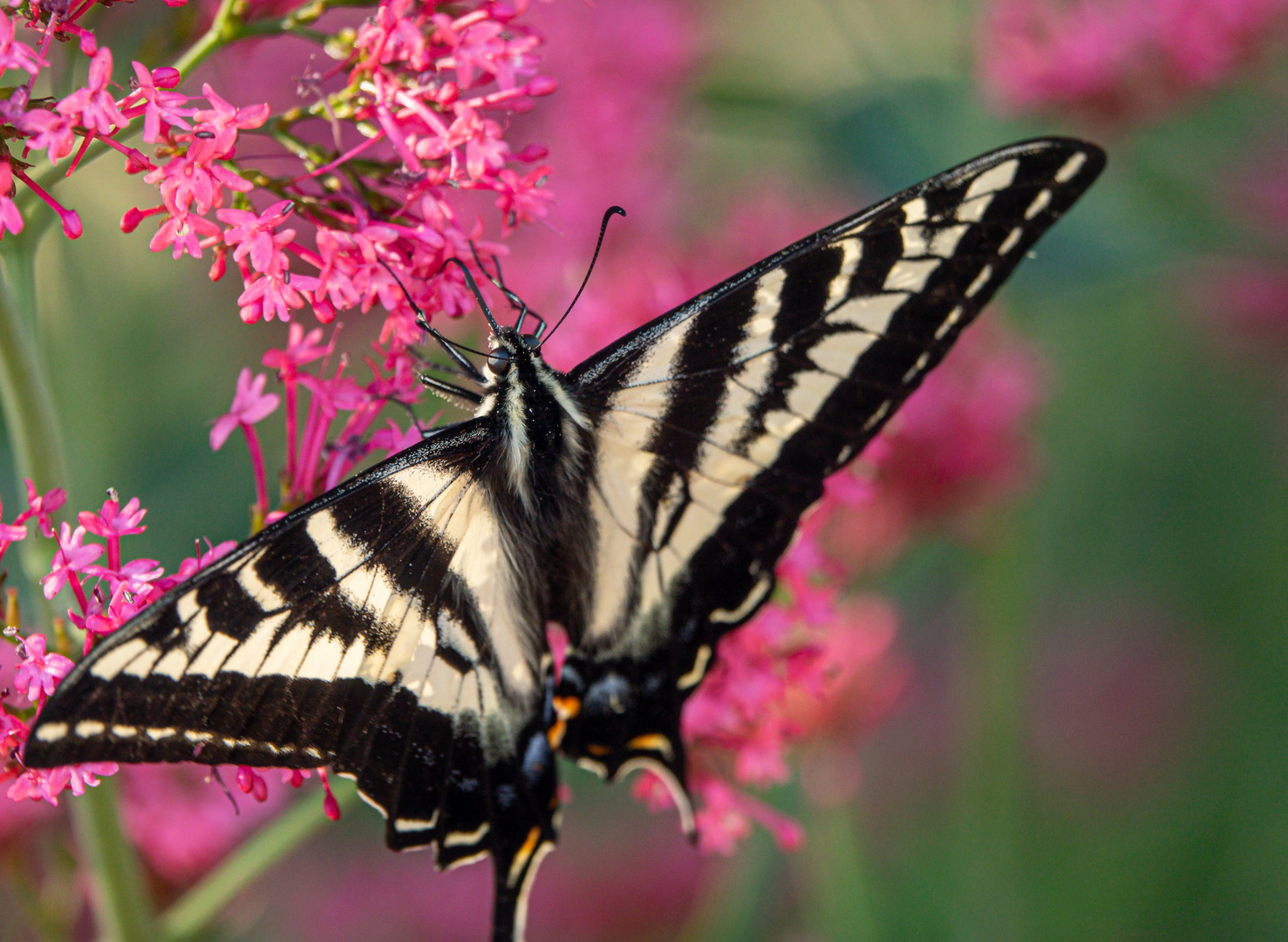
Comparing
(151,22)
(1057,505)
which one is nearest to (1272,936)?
(1057,505)

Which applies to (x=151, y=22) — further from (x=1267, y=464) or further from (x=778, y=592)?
(x=1267, y=464)

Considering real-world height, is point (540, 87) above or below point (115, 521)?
above

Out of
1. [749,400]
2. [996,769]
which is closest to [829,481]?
[749,400]

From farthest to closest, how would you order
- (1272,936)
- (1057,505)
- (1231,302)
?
(1057,505) < (1231,302) < (1272,936)

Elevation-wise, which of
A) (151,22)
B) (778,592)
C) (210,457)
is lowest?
(778,592)

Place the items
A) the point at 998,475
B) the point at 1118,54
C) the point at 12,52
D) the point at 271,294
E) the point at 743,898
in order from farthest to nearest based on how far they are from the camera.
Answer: the point at 1118,54 → the point at 998,475 → the point at 743,898 → the point at 271,294 → the point at 12,52

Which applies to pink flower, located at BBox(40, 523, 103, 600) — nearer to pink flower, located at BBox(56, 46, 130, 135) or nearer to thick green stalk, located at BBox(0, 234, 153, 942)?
thick green stalk, located at BBox(0, 234, 153, 942)

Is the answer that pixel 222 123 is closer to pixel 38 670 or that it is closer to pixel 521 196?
pixel 521 196
